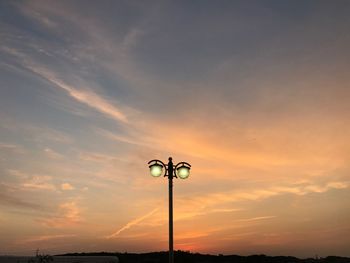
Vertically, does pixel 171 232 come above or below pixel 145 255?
below

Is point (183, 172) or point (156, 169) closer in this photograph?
point (156, 169)

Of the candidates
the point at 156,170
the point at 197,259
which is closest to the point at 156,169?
the point at 156,170

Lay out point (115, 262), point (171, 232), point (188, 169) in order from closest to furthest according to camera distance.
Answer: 1. point (171, 232)
2. point (188, 169)
3. point (115, 262)

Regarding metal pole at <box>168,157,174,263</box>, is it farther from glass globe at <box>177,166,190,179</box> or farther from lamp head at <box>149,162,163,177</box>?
lamp head at <box>149,162,163,177</box>

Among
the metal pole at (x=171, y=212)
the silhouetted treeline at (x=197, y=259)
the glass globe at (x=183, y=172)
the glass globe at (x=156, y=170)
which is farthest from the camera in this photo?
the silhouetted treeline at (x=197, y=259)

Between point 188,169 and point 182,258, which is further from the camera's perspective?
point 182,258

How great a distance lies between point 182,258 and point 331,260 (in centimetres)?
2429

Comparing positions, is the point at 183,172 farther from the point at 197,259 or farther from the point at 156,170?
the point at 197,259

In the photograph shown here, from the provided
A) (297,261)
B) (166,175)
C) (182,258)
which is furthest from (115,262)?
(297,261)

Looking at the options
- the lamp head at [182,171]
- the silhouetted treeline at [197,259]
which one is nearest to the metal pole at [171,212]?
the lamp head at [182,171]

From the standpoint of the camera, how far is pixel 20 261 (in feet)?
102

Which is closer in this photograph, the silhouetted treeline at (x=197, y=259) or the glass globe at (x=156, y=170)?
the glass globe at (x=156, y=170)

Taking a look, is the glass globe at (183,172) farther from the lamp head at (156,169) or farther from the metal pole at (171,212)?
the lamp head at (156,169)

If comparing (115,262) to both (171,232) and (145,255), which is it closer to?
(171,232)
